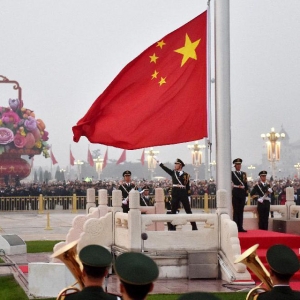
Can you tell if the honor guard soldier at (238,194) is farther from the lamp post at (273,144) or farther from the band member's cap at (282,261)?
the lamp post at (273,144)

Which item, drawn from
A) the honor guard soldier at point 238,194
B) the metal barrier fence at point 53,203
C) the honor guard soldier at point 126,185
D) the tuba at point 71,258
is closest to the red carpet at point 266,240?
the honor guard soldier at point 238,194

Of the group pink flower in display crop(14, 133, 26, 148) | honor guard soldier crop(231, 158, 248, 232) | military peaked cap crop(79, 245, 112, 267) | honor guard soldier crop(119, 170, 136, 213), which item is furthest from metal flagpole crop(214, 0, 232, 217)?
pink flower in display crop(14, 133, 26, 148)

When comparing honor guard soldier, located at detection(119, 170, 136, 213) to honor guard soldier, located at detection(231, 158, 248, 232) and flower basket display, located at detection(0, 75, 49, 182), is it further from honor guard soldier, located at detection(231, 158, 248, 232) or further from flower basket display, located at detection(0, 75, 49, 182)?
flower basket display, located at detection(0, 75, 49, 182)

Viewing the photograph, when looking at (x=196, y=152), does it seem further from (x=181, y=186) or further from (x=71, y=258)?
(x=71, y=258)

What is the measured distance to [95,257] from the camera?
459cm

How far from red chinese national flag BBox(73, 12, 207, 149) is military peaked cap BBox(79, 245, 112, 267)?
8220 millimetres

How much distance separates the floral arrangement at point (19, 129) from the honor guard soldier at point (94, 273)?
54.5m

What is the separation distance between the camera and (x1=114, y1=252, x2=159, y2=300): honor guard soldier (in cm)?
388

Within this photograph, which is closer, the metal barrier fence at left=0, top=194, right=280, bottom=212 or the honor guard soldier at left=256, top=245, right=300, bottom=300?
the honor guard soldier at left=256, top=245, right=300, bottom=300

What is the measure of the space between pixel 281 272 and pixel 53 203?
124 feet

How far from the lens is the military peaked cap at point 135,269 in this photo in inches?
153

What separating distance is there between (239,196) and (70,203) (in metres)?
28.0

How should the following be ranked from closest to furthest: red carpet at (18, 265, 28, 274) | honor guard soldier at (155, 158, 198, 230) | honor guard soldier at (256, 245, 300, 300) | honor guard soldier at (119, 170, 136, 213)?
honor guard soldier at (256, 245, 300, 300), red carpet at (18, 265, 28, 274), honor guard soldier at (155, 158, 198, 230), honor guard soldier at (119, 170, 136, 213)

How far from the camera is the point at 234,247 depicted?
12.1 meters
